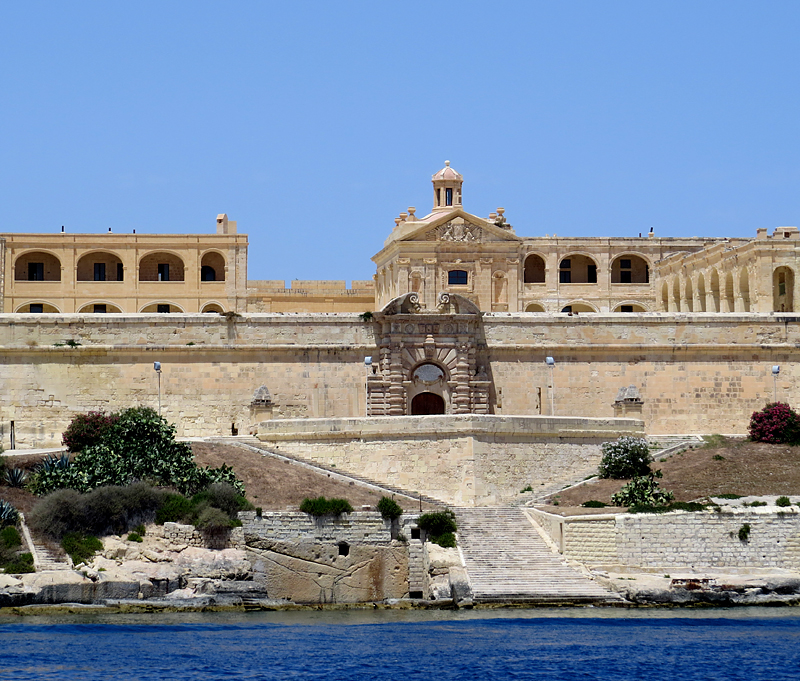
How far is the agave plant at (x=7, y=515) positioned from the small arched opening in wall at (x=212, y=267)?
104 ft

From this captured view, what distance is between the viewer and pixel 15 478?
3944 centimetres

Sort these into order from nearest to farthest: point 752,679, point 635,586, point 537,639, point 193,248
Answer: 1. point 752,679
2. point 537,639
3. point 635,586
4. point 193,248

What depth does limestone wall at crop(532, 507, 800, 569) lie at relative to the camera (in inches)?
1471

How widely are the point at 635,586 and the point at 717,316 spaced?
48.2 ft

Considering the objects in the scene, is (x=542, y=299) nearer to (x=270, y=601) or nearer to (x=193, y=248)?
(x=193, y=248)

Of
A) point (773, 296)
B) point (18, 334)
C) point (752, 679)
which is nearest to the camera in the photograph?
point (752, 679)

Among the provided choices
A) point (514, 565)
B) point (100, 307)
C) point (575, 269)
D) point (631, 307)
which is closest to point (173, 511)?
point (514, 565)

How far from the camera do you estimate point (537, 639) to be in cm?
3198

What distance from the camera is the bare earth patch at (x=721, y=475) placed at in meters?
40.1

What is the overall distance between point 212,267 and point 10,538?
1310 inches

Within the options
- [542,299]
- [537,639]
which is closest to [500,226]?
[542,299]

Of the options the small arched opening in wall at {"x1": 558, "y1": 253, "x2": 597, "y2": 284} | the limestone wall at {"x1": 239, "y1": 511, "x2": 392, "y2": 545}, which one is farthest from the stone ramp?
the small arched opening in wall at {"x1": 558, "y1": 253, "x2": 597, "y2": 284}

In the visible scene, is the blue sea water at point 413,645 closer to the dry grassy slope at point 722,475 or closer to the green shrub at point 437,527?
the green shrub at point 437,527

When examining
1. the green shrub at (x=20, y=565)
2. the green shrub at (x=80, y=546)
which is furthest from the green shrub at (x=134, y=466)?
the green shrub at (x=20, y=565)
